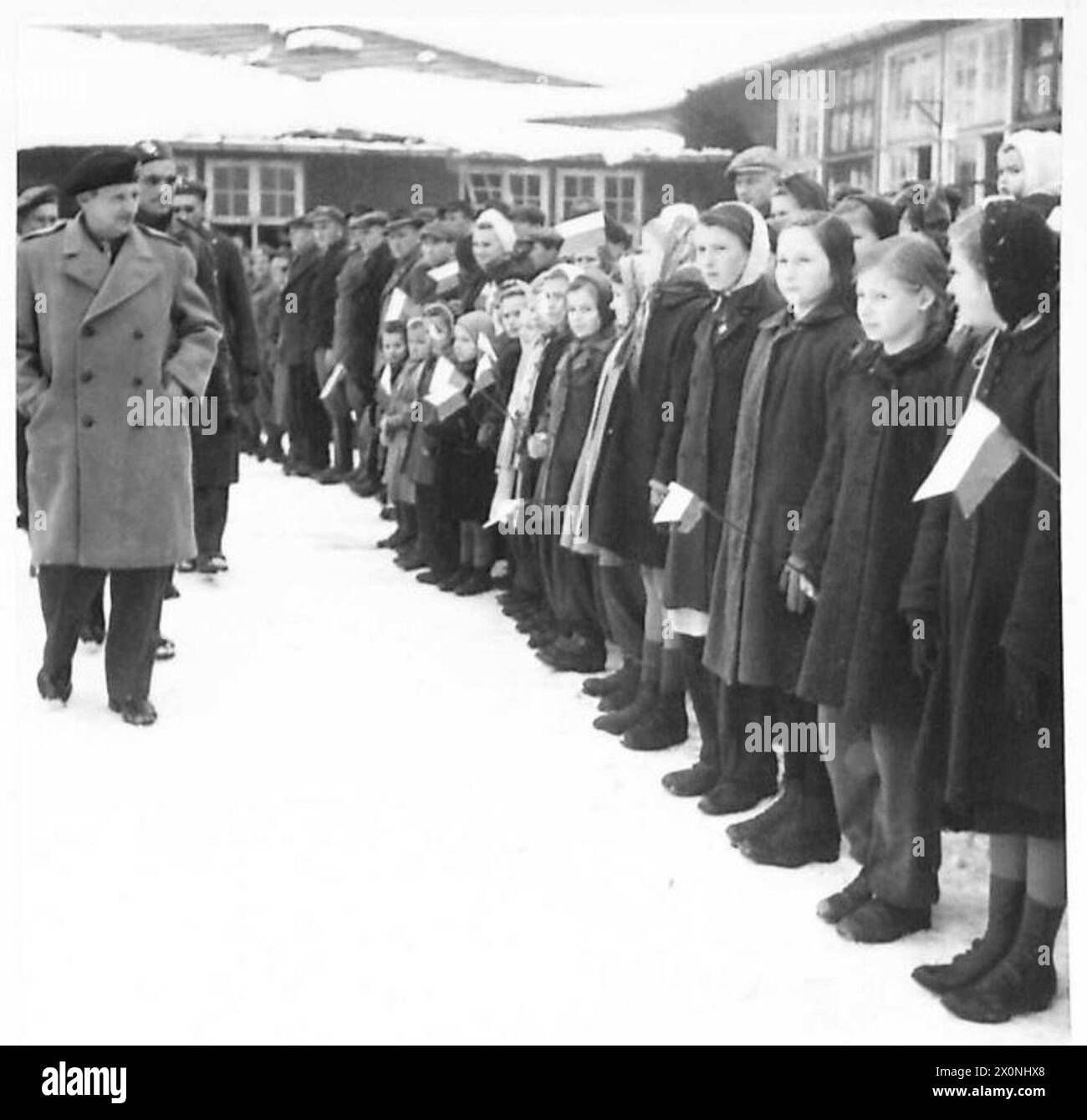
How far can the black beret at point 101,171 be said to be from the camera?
13.2 ft

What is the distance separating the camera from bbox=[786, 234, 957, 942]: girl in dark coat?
3.18 m

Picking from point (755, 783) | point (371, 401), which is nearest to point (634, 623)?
point (755, 783)

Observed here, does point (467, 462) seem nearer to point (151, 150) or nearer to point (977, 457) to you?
point (151, 150)

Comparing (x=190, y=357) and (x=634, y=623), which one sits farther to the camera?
(x=634, y=623)

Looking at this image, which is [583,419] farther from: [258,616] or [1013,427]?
[1013,427]

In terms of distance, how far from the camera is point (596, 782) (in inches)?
163

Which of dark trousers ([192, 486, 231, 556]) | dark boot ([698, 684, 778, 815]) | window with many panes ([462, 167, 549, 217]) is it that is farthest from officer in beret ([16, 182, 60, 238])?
dark boot ([698, 684, 778, 815])

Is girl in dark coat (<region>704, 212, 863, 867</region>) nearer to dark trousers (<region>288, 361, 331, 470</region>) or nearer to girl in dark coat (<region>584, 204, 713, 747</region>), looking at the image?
girl in dark coat (<region>584, 204, 713, 747</region>)

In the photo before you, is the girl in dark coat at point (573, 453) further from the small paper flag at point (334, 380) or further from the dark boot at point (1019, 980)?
the small paper flag at point (334, 380)

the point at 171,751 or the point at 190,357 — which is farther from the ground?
the point at 190,357

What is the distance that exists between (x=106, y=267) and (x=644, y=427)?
1.29m

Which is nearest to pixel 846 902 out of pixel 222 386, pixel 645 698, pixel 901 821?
pixel 901 821

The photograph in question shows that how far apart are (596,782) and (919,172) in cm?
148
